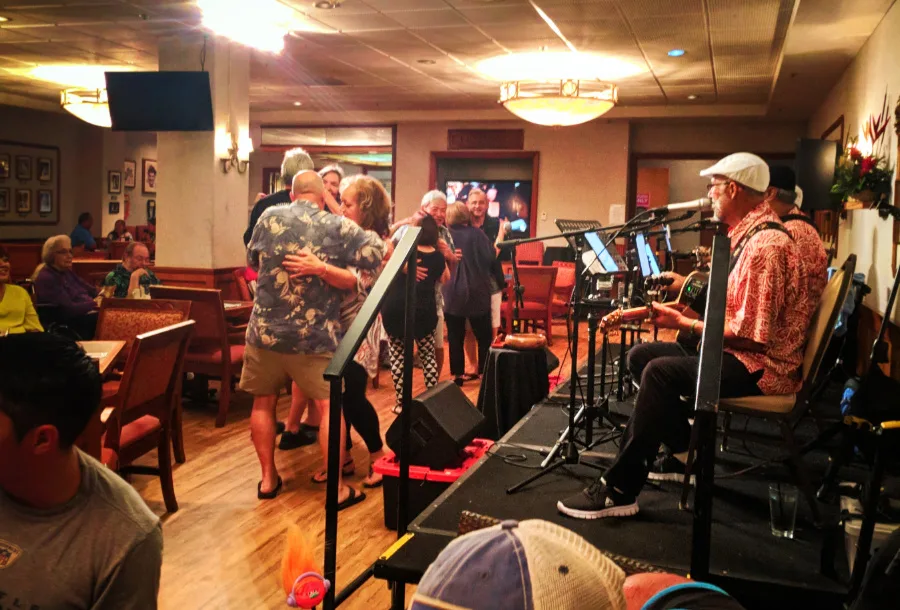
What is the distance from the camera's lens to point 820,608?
2344 millimetres

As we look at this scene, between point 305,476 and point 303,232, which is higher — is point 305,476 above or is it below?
below

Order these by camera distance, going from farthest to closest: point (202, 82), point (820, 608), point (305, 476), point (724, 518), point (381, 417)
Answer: point (202, 82) < point (381, 417) < point (305, 476) < point (724, 518) < point (820, 608)

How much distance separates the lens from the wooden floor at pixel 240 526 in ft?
9.49

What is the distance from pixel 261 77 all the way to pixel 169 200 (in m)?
2.69

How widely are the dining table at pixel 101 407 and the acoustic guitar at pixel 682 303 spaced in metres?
1.86

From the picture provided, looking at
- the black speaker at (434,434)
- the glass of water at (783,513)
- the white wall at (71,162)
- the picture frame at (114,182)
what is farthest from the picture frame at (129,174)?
the glass of water at (783,513)

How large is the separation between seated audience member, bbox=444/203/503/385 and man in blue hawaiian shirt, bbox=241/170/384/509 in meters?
2.44

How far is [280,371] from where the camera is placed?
12.2ft

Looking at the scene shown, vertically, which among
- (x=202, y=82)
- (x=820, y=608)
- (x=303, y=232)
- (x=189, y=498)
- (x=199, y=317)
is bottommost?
(x=189, y=498)

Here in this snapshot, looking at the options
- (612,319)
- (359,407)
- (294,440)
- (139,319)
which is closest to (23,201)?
(139,319)

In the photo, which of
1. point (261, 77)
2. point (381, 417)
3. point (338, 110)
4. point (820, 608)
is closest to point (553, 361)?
point (381, 417)

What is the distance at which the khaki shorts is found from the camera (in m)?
3.65

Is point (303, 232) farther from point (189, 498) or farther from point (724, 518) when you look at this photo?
point (724, 518)

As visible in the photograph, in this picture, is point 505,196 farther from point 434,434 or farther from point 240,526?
point 240,526
